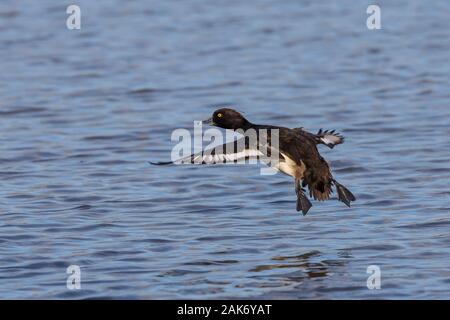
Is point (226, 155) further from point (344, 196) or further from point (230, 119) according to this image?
point (344, 196)

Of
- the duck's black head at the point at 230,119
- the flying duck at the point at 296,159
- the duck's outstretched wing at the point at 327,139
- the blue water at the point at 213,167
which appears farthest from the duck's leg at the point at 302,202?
the duck's black head at the point at 230,119

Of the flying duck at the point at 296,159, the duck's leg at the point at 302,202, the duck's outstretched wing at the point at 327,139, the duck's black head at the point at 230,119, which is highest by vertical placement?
the duck's black head at the point at 230,119

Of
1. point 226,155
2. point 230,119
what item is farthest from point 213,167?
point 226,155

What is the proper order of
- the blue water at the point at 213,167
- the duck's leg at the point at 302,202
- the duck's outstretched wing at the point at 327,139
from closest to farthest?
the blue water at the point at 213,167
the duck's leg at the point at 302,202
the duck's outstretched wing at the point at 327,139

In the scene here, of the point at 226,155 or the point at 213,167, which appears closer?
the point at 226,155

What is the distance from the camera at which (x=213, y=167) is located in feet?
41.8

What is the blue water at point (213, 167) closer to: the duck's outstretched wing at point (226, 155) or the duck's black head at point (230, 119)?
the duck's outstretched wing at point (226, 155)

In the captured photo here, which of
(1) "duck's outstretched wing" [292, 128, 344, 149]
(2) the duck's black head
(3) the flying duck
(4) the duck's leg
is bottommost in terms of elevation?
(4) the duck's leg

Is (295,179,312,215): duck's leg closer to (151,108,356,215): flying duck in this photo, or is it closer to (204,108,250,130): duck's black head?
(151,108,356,215): flying duck

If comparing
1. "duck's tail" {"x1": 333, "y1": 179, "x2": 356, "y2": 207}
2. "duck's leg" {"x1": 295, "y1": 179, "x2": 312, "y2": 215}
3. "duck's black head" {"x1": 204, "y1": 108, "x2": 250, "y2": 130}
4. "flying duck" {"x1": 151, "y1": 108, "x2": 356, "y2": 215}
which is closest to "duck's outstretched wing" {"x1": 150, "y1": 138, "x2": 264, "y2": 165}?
"flying duck" {"x1": 151, "y1": 108, "x2": 356, "y2": 215}

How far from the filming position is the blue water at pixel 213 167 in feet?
29.2

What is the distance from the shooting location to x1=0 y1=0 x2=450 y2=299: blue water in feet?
29.2

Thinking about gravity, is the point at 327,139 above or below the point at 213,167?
above

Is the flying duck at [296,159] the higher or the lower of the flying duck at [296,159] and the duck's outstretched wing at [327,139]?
the lower
